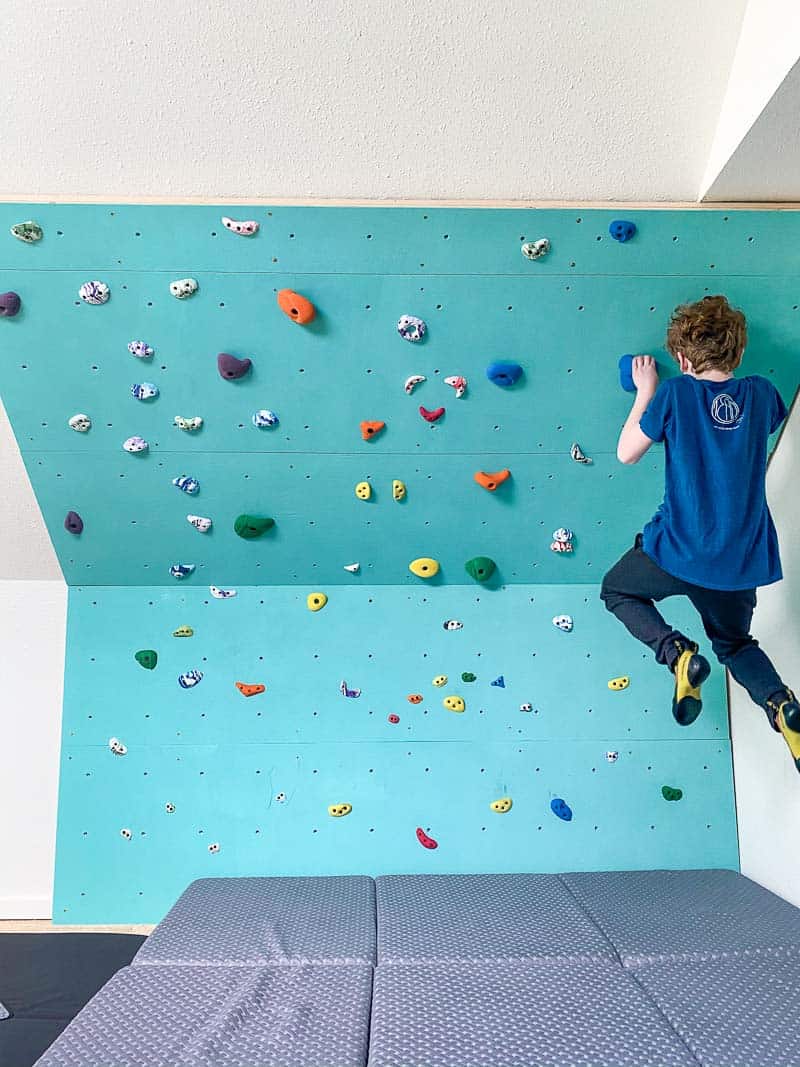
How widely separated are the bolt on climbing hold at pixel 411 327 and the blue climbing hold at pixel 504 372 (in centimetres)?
19

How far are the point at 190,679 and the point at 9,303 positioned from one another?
47.3 inches

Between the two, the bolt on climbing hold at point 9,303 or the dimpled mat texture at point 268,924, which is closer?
the dimpled mat texture at point 268,924

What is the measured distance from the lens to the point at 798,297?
221 cm

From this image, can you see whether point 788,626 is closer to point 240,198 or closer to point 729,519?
point 729,519

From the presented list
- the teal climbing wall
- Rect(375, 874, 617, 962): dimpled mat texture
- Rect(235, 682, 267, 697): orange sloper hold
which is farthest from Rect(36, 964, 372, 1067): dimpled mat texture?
Rect(235, 682, 267, 697): orange sloper hold

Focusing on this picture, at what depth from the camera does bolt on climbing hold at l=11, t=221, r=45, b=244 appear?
2039 millimetres

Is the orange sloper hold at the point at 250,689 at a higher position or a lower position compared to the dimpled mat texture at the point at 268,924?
higher

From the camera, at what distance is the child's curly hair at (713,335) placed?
→ 2055 millimetres

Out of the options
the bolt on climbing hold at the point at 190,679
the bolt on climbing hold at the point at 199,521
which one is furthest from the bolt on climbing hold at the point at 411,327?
the bolt on climbing hold at the point at 190,679

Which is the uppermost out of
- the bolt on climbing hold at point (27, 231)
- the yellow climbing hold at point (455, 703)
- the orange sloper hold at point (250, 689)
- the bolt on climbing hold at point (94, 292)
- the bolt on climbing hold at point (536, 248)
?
the bolt on climbing hold at point (27, 231)

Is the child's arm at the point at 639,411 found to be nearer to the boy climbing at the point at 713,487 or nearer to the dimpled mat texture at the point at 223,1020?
the boy climbing at the point at 713,487

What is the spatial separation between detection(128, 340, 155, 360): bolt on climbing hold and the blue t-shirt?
3.87 feet

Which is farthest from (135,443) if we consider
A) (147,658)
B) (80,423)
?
(147,658)

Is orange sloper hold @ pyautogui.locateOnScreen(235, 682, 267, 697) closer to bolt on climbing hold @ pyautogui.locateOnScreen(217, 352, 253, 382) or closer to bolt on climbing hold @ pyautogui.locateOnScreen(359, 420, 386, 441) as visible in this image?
bolt on climbing hold @ pyautogui.locateOnScreen(359, 420, 386, 441)
